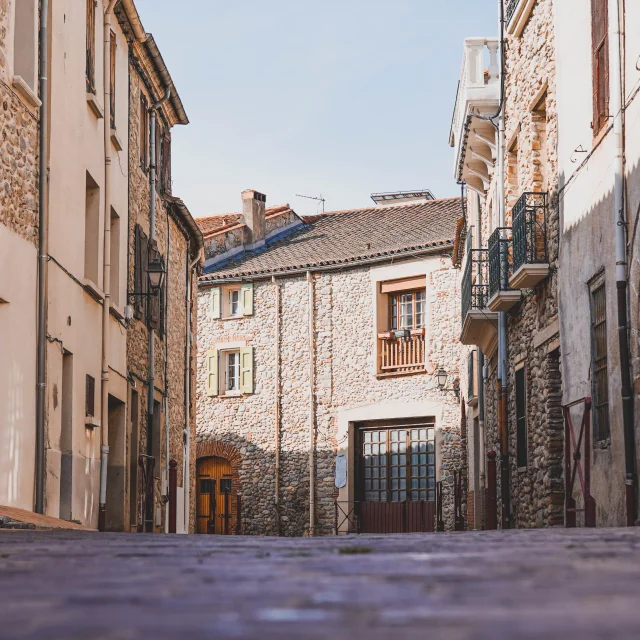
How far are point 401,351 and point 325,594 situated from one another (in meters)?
27.2

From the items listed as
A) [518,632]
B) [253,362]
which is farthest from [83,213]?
[253,362]

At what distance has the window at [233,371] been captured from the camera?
107 feet

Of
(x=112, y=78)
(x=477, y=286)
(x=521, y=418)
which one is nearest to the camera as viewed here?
(x=112, y=78)

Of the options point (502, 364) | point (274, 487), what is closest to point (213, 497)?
point (274, 487)

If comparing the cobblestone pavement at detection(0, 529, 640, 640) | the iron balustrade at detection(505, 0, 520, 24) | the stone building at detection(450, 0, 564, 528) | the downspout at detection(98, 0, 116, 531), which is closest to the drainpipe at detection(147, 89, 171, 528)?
the downspout at detection(98, 0, 116, 531)

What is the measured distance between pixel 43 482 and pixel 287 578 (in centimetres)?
912

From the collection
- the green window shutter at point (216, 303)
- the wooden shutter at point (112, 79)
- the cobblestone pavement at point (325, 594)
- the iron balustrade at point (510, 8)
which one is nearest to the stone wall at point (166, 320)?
the wooden shutter at point (112, 79)

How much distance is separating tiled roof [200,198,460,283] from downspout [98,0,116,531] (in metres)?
14.3

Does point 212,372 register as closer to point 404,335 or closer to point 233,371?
point 233,371

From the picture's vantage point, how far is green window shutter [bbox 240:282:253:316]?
32250mm

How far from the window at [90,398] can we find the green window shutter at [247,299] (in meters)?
17.5

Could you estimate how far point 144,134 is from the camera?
19.2 m

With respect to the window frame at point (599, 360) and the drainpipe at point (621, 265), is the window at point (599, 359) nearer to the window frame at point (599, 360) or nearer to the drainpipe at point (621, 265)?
the window frame at point (599, 360)

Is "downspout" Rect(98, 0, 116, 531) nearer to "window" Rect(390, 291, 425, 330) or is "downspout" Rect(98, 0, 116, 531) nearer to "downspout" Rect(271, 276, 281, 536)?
"window" Rect(390, 291, 425, 330)
